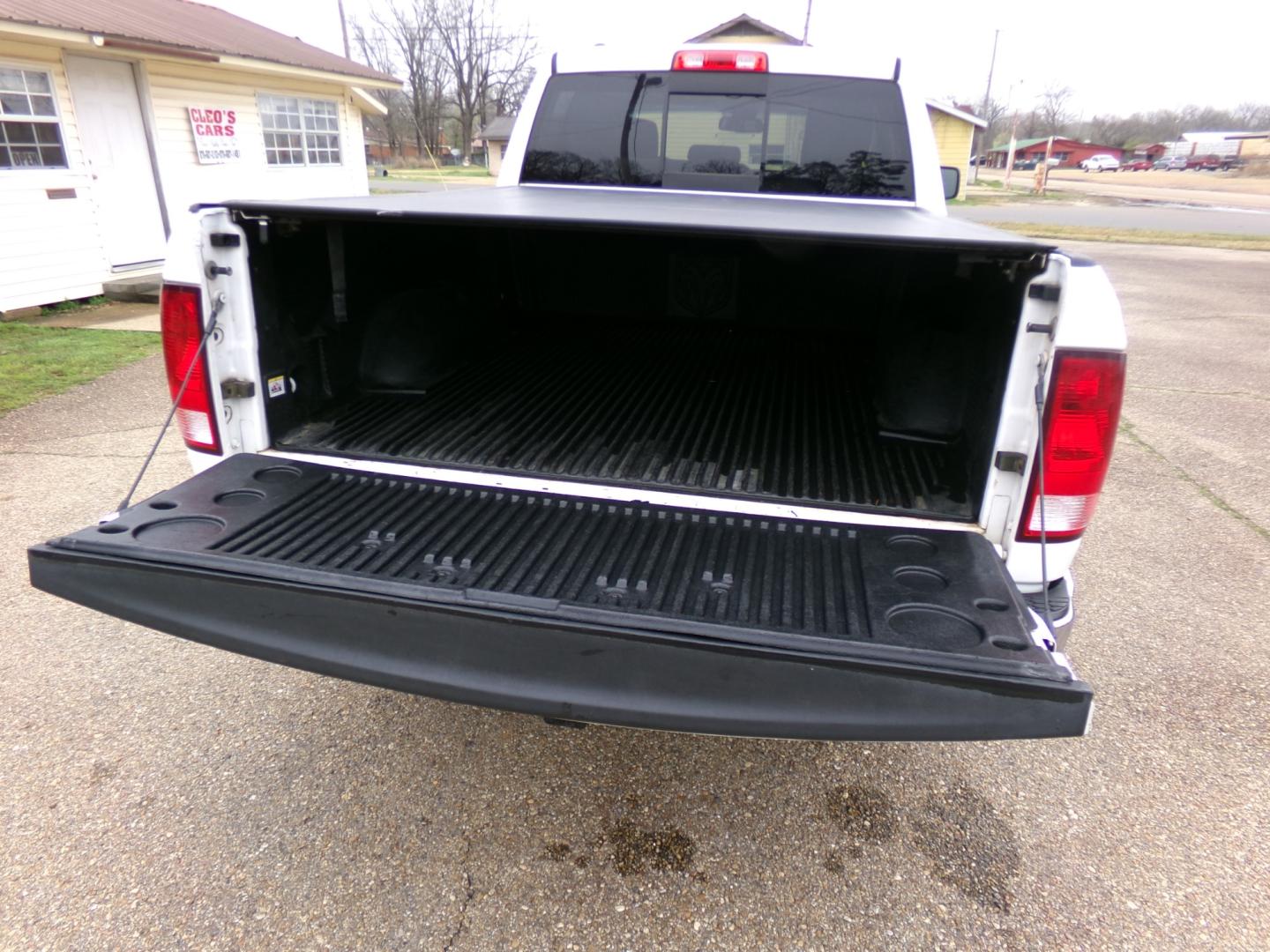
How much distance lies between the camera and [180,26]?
11.7 meters

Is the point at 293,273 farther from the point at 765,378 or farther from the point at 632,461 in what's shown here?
the point at 765,378

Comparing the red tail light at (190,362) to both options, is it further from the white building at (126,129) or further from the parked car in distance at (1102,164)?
the parked car in distance at (1102,164)

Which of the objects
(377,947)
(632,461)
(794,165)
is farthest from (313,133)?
(377,947)

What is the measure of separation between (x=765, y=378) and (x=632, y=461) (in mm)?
1269

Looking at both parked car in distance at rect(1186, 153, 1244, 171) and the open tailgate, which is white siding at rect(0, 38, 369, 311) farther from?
parked car in distance at rect(1186, 153, 1244, 171)

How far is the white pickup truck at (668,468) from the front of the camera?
5.36 feet

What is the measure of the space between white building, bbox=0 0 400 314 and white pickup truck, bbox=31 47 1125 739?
22.3ft

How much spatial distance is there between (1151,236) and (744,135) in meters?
19.7

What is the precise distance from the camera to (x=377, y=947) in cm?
192

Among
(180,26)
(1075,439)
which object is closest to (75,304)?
(180,26)

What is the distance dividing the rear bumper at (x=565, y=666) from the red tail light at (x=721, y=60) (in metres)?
3.16

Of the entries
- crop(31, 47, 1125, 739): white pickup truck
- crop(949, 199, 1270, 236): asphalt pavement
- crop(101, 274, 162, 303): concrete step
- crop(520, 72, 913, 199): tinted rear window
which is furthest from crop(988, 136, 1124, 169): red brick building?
crop(31, 47, 1125, 739): white pickup truck

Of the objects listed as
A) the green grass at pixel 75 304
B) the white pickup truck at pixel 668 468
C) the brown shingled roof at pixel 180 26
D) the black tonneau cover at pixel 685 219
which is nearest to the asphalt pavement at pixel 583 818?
the white pickup truck at pixel 668 468

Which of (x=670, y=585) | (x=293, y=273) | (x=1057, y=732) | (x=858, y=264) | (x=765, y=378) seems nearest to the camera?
(x=1057, y=732)
